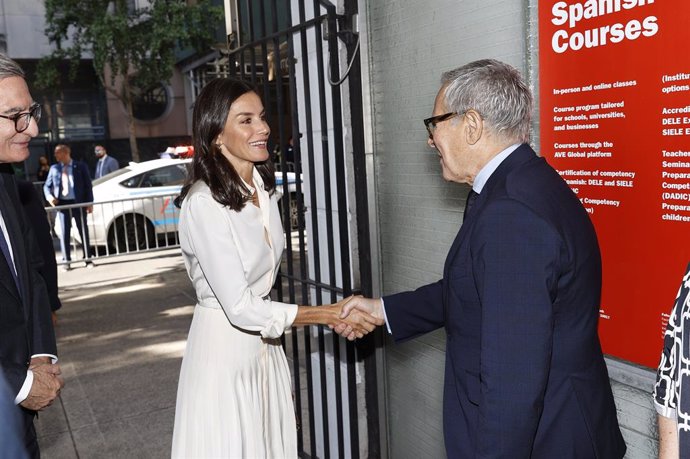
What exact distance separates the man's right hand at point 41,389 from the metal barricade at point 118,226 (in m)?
9.60

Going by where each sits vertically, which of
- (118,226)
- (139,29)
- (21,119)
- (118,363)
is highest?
(139,29)

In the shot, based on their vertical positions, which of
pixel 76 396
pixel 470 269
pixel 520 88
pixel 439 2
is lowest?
pixel 76 396

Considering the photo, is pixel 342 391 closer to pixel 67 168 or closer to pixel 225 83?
pixel 225 83

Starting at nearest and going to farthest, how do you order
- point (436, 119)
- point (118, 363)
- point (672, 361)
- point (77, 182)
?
1. point (672, 361)
2. point (436, 119)
3. point (118, 363)
4. point (77, 182)

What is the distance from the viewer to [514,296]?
1776 millimetres

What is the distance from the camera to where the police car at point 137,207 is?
12.3 m

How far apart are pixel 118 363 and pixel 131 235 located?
663cm

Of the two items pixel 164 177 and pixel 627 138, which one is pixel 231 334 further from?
pixel 164 177

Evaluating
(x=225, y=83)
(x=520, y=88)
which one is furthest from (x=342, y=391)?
(x=520, y=88)

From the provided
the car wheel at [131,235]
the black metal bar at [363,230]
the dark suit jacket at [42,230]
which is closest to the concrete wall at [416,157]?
the black metal bar at [363,230]

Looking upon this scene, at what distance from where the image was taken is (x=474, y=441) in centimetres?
204

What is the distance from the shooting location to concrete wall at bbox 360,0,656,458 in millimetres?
2861

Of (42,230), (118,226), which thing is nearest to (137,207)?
(118,226)

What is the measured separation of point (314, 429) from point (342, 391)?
37cm
